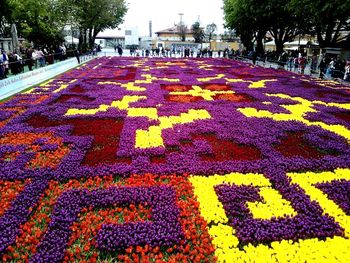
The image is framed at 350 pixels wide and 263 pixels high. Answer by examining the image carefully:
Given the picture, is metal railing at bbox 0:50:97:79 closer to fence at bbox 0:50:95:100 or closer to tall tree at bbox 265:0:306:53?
fence at bbox 0:50:95:100

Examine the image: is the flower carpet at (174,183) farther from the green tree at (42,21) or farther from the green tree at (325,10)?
the green tree at (42,21)

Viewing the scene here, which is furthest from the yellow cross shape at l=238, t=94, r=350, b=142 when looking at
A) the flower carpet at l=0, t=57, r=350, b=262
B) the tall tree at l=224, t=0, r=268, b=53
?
the tall tree at l=224, t=0, r=268, b=53

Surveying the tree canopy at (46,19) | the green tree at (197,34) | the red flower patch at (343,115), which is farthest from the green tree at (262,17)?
the green tree at (197,34)

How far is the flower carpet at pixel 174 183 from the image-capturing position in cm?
537

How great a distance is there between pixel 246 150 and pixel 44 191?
632cm

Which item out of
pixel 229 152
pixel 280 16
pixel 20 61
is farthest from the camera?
pixel 280 16

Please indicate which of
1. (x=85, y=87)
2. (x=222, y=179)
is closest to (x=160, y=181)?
(x=222, y=179)

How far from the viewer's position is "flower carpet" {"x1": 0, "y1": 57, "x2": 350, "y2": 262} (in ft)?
17.6

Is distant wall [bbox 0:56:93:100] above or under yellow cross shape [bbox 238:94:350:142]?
above

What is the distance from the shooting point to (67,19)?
42.3 metres

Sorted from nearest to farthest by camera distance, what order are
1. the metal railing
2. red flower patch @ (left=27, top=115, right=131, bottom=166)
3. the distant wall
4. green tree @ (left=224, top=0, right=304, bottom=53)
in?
red flower patch @ (left=27, top=115, right=131, bottom=166), the distant wall, the metal railing, green tree @ (left=224, top=0, right=304, bottom=53)

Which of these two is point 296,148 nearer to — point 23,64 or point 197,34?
point 23,64

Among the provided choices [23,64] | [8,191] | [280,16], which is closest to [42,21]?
[23,64]

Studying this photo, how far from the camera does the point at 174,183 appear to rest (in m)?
7.58
